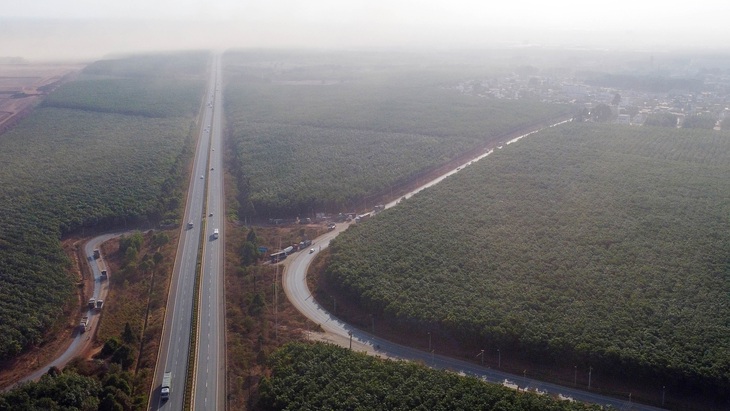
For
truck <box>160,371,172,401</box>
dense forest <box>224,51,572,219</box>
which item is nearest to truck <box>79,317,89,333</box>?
truck <box>160,371,172,401</box>

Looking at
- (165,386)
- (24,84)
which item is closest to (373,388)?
(165,386)

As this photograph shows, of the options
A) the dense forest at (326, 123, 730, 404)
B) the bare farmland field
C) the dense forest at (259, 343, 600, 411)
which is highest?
the bare farmland field

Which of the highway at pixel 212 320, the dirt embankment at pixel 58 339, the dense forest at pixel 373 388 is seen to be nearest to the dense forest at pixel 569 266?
the dense forest at pixel 373 388

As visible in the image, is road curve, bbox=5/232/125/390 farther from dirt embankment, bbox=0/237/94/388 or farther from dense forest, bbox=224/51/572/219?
dense forest, bbox=224/51/572/219

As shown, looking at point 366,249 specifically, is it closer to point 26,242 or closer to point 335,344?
point 335,344

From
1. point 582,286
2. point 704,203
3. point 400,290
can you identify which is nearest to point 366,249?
point 400,290
